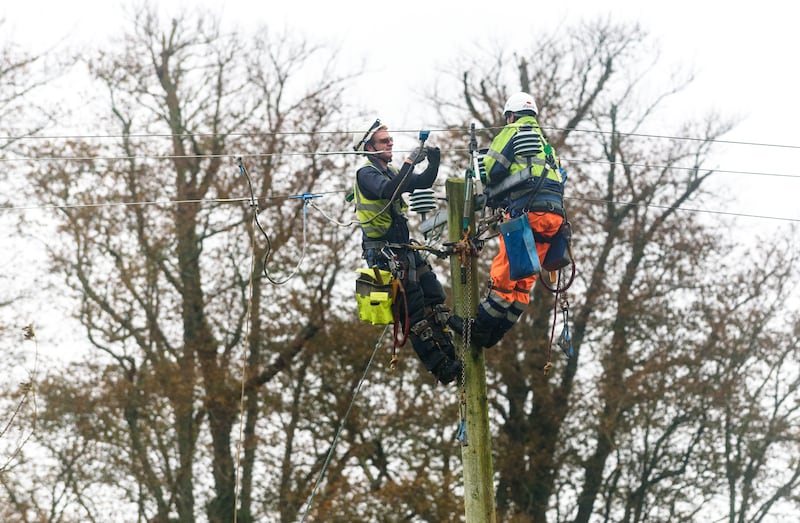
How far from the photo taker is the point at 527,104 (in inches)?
300

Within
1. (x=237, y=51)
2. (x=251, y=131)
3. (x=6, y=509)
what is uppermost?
(x=237, y=51)

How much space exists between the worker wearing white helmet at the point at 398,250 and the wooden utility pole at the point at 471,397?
0.15 m

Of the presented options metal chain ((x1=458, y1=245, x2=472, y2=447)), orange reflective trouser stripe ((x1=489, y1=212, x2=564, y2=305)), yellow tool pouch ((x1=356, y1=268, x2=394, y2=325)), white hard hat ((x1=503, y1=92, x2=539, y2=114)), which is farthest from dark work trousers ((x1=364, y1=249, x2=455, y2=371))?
white hard hat ((x1=503, y1=92, x2=539, y2=114))

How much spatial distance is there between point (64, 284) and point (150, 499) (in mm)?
3720

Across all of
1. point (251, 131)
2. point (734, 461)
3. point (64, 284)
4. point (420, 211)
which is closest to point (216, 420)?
point (64, 284)

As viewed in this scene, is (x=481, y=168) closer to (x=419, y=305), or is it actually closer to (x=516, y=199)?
(x=516, y=199)

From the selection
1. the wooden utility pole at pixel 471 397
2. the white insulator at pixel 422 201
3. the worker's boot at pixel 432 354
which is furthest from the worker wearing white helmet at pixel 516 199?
the white insulator at pixel 422 201

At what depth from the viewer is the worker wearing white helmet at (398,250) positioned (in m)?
7.58

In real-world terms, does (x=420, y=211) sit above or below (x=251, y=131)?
below

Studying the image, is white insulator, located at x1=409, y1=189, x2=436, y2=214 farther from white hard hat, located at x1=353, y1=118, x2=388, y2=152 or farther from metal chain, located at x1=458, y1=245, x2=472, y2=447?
metal chain, located at x1=458, y1=245, x2=472, y2=447

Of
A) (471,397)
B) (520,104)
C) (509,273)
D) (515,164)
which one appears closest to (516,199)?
(515,164)

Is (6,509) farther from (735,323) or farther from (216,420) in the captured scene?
(735,323)

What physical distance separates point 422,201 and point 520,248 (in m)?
0.95

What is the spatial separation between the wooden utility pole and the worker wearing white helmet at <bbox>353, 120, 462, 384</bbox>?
15 centimetres
